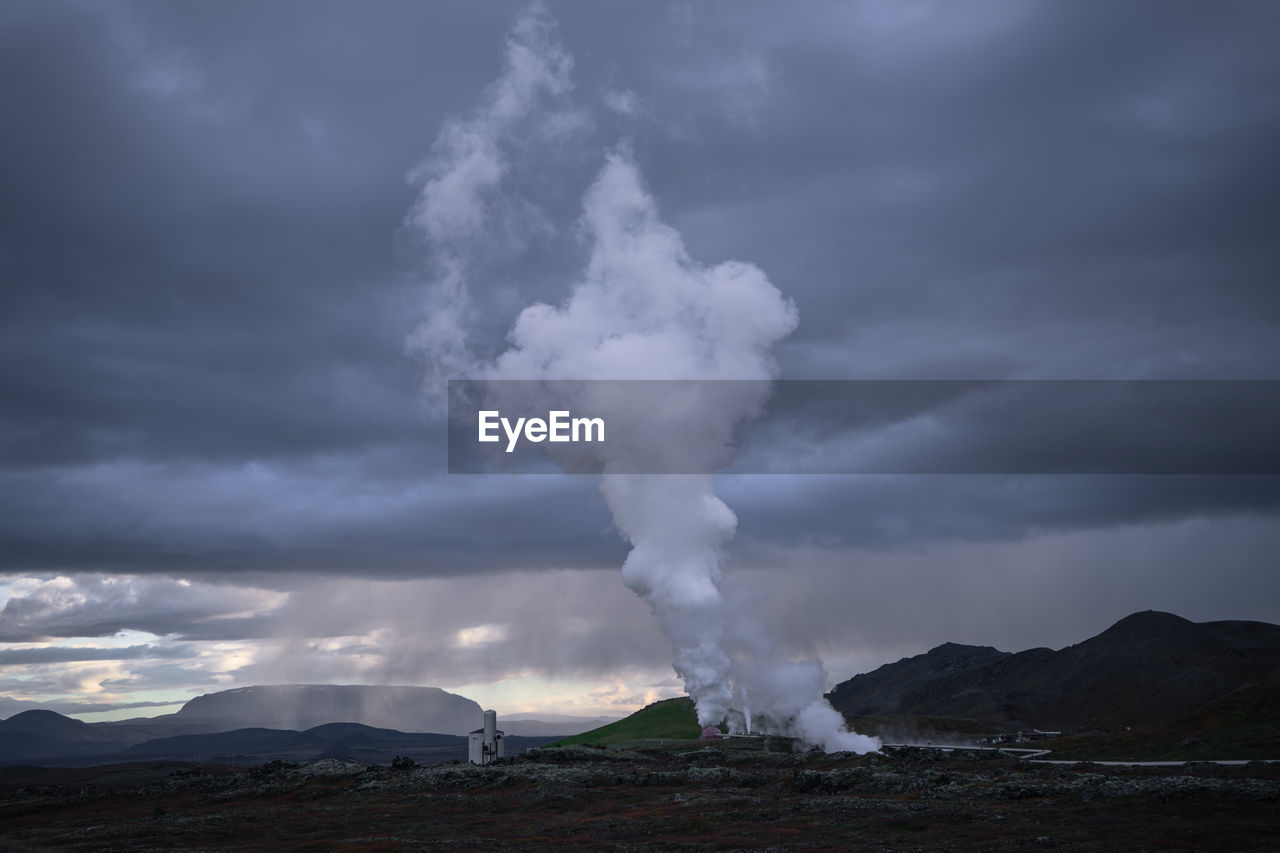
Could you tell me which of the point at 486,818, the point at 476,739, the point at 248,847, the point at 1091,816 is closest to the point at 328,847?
the point at 248,847

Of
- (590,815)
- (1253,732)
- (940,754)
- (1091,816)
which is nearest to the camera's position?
(1091,816)

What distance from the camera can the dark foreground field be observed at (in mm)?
66562

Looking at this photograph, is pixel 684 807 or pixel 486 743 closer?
pixel 684 807

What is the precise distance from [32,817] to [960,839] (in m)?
100

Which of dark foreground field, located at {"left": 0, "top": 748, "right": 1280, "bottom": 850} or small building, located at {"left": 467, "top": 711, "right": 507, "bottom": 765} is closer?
dark foreground field, located at {"left": 0, "top": 748, "right": 1280, "bottom": 850}

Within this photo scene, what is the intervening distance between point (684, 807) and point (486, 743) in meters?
61.8

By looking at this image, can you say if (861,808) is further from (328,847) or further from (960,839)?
(328,847)

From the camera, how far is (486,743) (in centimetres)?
14600

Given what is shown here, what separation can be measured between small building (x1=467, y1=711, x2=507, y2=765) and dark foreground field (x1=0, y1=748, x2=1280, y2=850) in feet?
18.6

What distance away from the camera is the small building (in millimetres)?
143875

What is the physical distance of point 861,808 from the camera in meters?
81.1

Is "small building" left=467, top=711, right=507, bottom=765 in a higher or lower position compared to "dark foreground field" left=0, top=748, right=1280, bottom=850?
higher

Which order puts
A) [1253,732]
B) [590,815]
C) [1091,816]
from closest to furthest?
[1091,816], [590,815], [1253,732]

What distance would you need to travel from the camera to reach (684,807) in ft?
299
